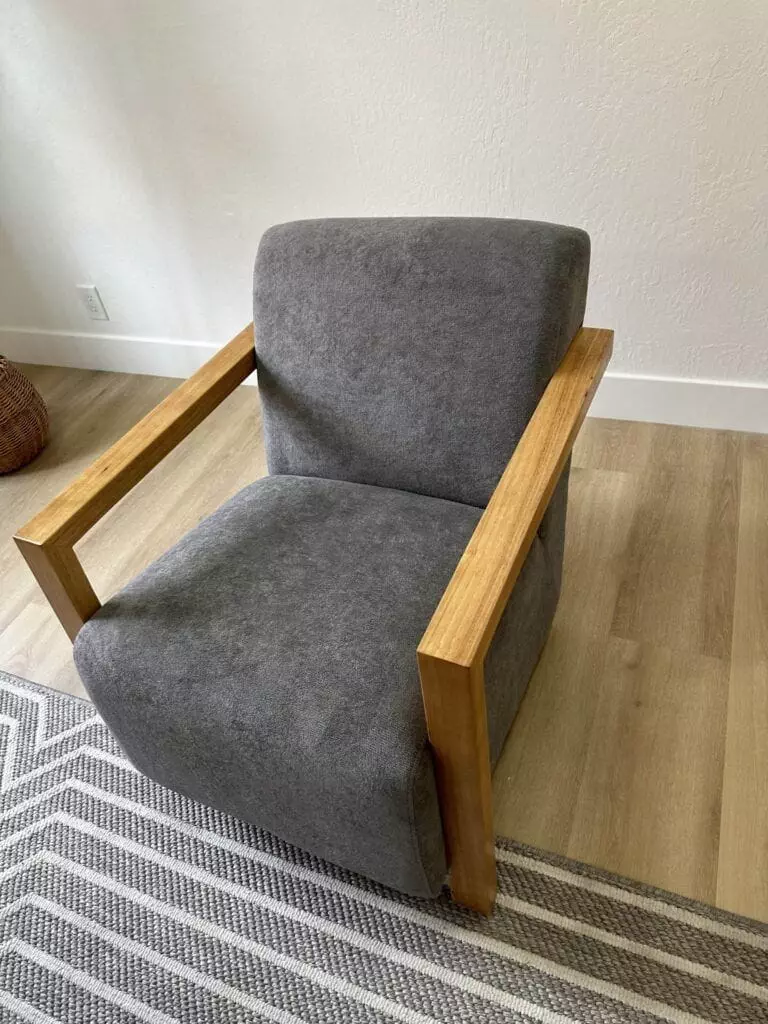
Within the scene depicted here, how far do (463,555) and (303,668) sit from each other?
26cm

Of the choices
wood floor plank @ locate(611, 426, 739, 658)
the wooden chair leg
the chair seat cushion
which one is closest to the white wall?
wood floor plank @ locate(611, 426, 739, 658)

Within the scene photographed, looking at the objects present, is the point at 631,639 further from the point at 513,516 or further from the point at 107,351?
the point at 107,351

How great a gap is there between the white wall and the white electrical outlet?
0.68 feet

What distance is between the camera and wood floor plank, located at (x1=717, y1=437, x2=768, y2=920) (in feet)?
3.54

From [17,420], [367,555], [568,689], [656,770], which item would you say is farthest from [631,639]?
[17,420]

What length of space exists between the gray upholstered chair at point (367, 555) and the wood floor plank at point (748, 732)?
1.16 ft

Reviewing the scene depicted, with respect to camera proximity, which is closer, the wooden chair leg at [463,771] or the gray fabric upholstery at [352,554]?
the wooden chair leg at [463,771]

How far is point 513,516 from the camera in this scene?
912 millimetres

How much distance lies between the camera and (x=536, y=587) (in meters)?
1.15

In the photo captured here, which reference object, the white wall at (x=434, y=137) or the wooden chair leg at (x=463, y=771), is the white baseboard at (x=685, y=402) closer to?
the white wall at (x=434, y=137)

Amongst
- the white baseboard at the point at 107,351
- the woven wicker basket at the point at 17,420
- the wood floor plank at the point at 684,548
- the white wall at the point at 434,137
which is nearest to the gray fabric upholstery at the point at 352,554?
the wood floor plank at the point at 684,548

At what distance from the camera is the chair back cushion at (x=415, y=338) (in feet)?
3.63

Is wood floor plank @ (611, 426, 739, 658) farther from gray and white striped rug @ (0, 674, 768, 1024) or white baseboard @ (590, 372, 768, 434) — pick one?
gray and white striped rug @ (0, 674, 768, 1024)

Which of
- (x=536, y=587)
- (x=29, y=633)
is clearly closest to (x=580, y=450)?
(x=536, y=587)
